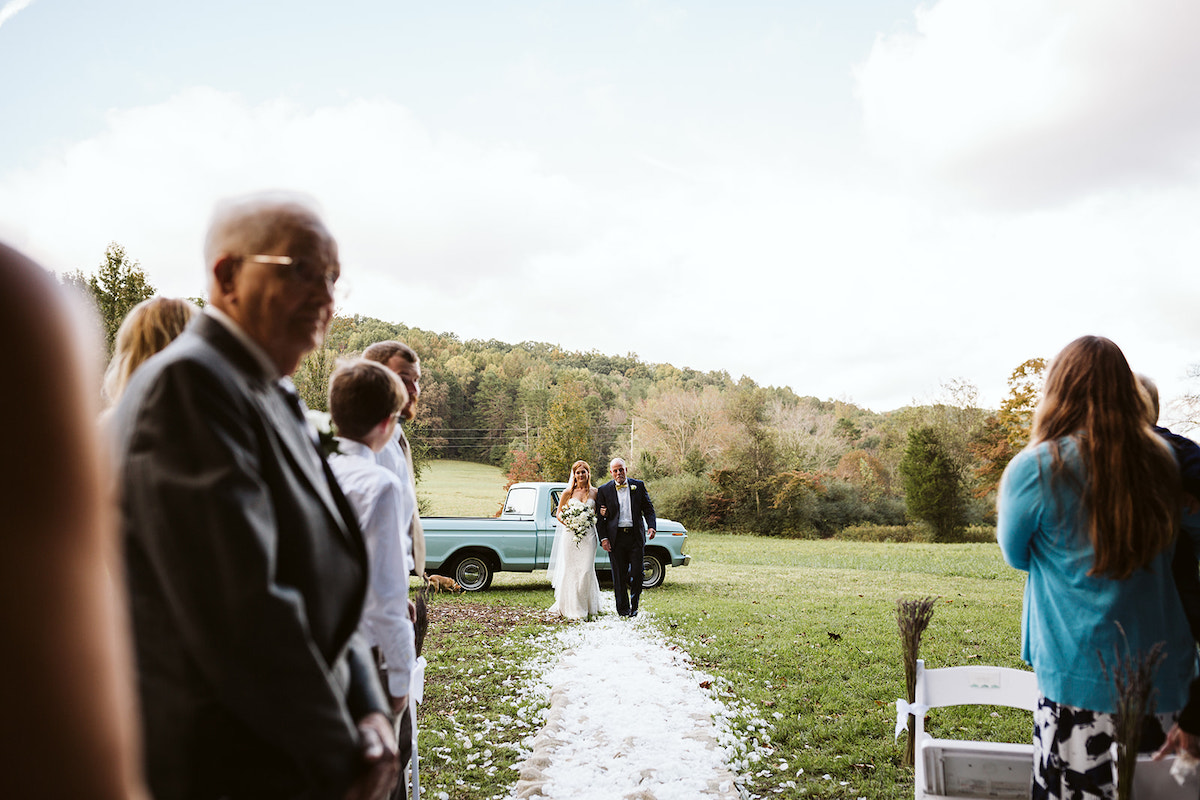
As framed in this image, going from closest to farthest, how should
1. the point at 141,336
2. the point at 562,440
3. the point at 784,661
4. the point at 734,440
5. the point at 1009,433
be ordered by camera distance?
the point at 141,336 → the point at 784,661 → the point at 1009,433 → the point at 562,440 → the point at 734,440

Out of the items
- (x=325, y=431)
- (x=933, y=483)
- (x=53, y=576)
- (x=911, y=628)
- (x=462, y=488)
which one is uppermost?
(x=325, y=431)

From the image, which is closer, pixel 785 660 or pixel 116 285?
pixel 785 660

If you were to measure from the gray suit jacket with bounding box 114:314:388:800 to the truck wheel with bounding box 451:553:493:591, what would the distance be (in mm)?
12310

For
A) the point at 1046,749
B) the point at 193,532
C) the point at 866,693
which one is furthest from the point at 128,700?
the point at 866,693

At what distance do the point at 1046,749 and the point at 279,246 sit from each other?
2.94 meters

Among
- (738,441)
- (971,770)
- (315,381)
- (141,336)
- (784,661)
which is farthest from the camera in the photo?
(738,441)

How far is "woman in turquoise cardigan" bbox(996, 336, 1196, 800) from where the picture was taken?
8.42ft

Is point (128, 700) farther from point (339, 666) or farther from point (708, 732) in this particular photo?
point (708, 732)

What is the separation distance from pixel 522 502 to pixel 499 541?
913mm

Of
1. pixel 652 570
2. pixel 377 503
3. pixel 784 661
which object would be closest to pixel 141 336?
pixel 377 503

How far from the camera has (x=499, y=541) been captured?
13.4 metres

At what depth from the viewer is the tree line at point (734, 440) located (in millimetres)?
29922

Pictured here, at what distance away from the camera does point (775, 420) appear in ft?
140

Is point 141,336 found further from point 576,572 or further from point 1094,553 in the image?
point 576,572
